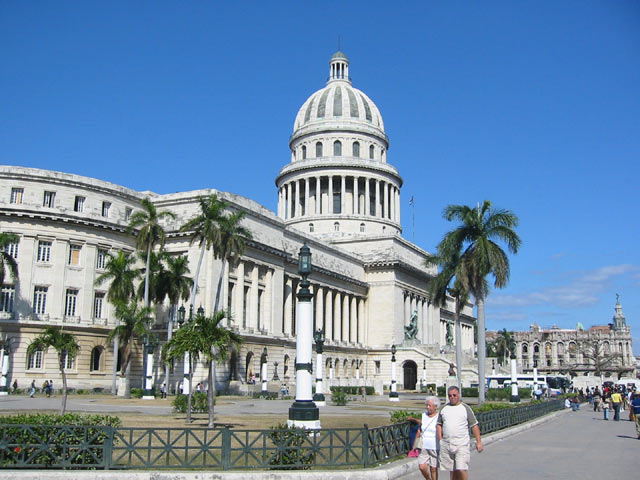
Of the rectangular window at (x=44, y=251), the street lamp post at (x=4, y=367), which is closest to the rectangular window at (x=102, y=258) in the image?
the rectangular window at (x=44, y=251)

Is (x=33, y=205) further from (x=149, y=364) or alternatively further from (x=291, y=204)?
(x=291, y=204)

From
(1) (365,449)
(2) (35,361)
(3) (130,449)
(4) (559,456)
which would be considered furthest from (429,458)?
(2) (35,361)

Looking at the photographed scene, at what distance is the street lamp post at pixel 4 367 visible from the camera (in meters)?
48.6

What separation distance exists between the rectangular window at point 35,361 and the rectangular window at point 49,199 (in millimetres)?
11771

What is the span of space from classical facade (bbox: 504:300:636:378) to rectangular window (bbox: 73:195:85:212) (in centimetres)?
14188

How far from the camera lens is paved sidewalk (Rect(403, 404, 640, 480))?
17.0 meters

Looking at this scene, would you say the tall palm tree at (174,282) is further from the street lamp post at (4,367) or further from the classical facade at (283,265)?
the street lamp post at (4,367)

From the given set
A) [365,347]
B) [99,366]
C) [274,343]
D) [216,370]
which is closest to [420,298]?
[365,347]

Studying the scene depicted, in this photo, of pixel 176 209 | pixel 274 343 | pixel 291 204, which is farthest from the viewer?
pixel 291 204

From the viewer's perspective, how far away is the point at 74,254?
56.5 m

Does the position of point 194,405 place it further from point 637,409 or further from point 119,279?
point 119,279

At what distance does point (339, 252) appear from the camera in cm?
8638

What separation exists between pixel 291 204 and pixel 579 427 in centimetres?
7849

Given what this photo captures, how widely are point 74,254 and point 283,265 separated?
2268 cm
